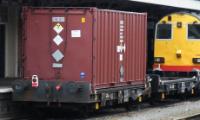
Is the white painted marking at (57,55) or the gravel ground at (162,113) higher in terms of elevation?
the white painted marking at (57,55)

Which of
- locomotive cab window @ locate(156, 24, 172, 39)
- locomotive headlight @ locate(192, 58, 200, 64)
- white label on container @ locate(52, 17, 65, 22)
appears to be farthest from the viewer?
locomotive cab window @ locate(156, 24, 172, 39)

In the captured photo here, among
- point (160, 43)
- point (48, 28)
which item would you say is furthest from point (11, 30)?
point (48, 28)

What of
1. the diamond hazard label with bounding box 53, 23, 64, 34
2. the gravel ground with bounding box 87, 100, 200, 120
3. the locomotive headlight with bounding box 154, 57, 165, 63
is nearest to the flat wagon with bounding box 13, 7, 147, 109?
the diamond hazard label with bounding box 53, 23, 64, 34

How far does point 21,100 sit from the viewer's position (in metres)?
15.9

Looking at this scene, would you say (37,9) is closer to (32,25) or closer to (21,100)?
(32,25)

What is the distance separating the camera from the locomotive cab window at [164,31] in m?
22.8

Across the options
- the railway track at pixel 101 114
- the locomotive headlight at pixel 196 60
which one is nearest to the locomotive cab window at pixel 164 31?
the locomotive headlight at pixel 196 60

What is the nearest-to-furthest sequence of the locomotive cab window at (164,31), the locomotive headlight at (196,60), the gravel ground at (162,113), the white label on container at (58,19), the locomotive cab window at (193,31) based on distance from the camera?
the white label on container at (58,19), the gravel ground at (162,113), the locomotive headlight at (196,60), the locomotive cab window at (193,31), the locomotive cab window at (164,31)

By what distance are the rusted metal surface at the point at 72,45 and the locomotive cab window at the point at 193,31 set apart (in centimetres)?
600

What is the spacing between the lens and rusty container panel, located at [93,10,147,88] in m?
16.1

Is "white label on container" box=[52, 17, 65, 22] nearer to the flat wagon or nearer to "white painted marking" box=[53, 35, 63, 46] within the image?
the flat wagon

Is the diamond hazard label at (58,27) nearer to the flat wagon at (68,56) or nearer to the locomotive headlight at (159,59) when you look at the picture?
the flat wagon at (68,56)

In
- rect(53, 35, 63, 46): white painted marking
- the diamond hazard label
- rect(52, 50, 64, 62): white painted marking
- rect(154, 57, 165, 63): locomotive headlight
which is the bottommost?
rect(154, 57, 165, 63): locomotive headlight

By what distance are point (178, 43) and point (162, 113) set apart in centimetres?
504
